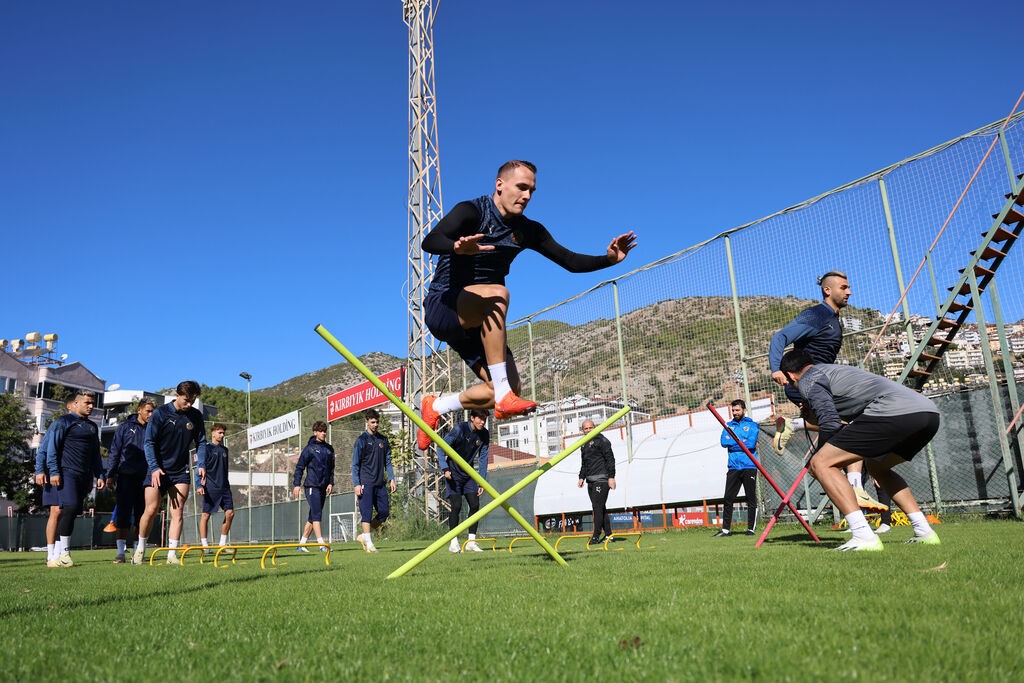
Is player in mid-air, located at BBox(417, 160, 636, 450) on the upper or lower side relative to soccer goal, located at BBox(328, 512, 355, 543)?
upper

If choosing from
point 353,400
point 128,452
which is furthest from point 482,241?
point 353,400

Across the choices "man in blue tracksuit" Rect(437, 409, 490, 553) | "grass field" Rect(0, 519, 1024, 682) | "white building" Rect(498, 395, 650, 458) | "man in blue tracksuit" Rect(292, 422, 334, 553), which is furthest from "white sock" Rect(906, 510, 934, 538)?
"man in blue tracksuit" Rect(292, 422, 334, 553)

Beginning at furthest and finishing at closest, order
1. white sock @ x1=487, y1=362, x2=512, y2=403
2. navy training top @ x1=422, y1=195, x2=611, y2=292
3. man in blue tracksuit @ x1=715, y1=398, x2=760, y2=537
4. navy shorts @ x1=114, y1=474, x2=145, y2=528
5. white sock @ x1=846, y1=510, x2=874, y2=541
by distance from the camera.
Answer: navy shorts @ x1=114, y1=474, x2=145, y2=528 → man in blue tracksuit @ x1=715, y1=398, x2=760, y2=537 → white sock @ x1=846, y1=510, x2=874, y2=541 → white sock @ x1=487, y1=362, x2=512, y2=403 → navy training top @ x1=422, y1=195, x2=611, y2=292

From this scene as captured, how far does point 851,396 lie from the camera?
18.1 ft

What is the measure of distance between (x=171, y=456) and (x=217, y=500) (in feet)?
14.9

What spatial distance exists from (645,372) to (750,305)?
2694 mm

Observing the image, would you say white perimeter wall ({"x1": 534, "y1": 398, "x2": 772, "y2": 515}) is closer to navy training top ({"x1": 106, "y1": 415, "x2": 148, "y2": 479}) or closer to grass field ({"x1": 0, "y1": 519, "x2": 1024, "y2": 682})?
navy training top ({"x1": 106, "y1": 415, "x2": 148, "y2": 479})

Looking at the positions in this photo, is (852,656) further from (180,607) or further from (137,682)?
(180,607)

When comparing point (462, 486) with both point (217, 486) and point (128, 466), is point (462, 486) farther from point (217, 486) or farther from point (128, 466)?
point (128, 466)

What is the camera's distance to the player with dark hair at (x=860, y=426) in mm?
5297

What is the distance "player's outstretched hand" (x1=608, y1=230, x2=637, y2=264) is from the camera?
4.91 m

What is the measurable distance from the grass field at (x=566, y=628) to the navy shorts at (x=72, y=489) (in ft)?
19.0

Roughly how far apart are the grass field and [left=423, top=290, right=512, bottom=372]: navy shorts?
158cm

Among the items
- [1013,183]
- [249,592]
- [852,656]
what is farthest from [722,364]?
[852,656]
